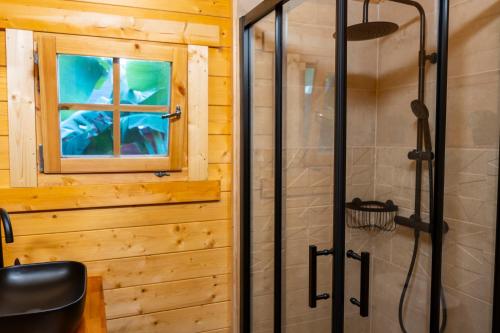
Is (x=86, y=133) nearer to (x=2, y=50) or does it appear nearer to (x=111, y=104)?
(x=111, y=104)

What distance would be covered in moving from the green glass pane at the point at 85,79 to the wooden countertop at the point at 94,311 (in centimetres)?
84

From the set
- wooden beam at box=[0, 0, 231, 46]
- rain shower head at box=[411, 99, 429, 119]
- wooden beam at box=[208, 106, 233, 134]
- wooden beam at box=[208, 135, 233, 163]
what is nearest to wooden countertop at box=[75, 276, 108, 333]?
wooden beam at box=[208, 135, 233, 163]

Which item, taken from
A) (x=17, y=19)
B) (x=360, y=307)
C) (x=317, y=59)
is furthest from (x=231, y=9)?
(x=360, y=307)

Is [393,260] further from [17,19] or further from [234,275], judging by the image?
[17,19]

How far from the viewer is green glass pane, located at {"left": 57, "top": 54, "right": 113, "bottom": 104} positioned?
1812mm

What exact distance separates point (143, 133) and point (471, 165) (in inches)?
56.6

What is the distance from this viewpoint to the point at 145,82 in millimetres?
1935

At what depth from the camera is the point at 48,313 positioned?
4.06 ft

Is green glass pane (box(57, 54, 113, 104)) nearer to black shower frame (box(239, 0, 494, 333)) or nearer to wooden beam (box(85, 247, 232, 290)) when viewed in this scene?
black shower frame (box(239, 0, 494, 333))

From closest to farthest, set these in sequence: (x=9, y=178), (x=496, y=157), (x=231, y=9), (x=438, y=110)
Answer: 1. (x=496, y=157)
2. (x=438, y=110)
3. (x=9, y=178)
4. (x=231, y=9)

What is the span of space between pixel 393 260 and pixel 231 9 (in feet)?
4.86

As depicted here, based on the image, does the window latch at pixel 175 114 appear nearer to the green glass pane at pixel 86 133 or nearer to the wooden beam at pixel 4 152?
the green glass pane at pixel 86 133

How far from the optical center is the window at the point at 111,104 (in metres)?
1.80

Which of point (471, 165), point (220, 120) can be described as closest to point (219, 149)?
point (220, 120)
